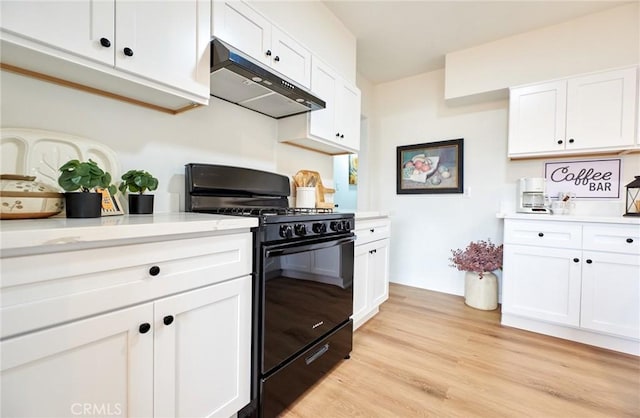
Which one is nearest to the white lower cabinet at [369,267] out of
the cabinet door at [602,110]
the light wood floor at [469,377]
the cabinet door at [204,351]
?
the light wood floor at [469,377]

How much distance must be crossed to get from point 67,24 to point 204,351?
127cm

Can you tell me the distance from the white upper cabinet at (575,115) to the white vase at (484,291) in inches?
47.9

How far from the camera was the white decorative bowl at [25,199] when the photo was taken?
2.89 ft

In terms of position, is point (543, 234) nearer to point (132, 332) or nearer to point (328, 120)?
point (328, 120)

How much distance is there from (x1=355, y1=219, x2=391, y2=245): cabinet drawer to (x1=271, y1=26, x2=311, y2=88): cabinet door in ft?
3.64

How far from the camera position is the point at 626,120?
2129 millimetres

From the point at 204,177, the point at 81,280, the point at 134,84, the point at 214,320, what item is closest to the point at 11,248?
the point at 81,280

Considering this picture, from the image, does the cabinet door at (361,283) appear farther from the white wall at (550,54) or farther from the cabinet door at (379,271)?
the white wall at (550,54)

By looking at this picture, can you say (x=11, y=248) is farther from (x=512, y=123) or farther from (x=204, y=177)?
(x=512, y=123)

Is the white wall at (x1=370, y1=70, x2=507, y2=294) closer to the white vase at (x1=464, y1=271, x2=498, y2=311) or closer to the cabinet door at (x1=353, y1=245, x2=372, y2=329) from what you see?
the white vase at (x1=464, y1=271, x2=498, y2=311)

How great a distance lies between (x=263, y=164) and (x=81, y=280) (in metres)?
1.50

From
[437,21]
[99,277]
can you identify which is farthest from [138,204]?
[437,21]

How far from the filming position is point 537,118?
2467 millimetres

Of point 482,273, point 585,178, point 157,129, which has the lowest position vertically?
point 482,273
